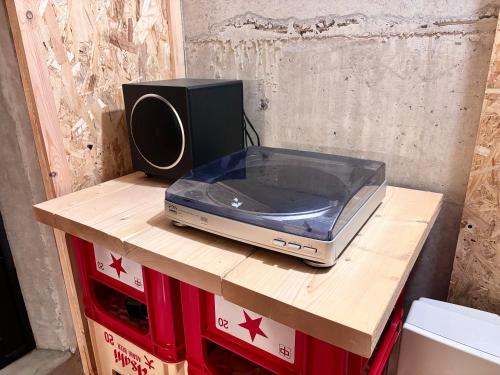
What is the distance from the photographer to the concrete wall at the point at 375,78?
0.80 meters

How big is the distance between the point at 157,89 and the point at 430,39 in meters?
0.61

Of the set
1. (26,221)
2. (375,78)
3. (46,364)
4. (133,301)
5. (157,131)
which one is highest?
(375,78)

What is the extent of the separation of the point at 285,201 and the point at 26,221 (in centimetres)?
82

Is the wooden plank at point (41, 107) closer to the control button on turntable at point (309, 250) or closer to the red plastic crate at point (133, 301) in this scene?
the red plastic crate at point (133, 301)

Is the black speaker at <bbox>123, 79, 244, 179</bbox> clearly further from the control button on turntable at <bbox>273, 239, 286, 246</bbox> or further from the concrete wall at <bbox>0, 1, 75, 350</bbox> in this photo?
the control button on turntable at <bbox>273, 239, 286, 246</bbox>

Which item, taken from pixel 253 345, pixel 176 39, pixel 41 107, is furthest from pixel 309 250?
pixel 176 39

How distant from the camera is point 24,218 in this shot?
108cm

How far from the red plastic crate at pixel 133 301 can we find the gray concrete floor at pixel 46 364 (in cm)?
34

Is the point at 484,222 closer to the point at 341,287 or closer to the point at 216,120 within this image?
the point at 341,287

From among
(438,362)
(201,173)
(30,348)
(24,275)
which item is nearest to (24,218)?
(24,275)

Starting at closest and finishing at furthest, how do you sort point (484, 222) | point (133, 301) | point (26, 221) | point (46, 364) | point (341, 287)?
point (341, 287) → point (484, 222) → point (133, 301) → point (26, 221) → point (46, 364)

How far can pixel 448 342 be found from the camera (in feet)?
2.15

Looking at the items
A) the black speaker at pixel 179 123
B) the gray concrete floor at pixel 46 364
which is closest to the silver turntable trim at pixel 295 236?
the black speaker at pixel 179 123

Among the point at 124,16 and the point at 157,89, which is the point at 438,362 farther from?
the point at 124,16
